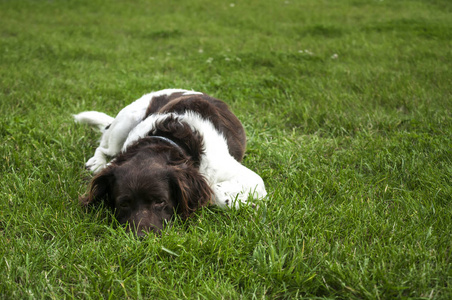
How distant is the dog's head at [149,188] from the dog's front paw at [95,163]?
79 cm

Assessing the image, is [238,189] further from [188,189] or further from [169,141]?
[169,141]

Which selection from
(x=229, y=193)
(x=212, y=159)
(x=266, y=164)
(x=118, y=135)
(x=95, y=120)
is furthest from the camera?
(x=95, y=120)

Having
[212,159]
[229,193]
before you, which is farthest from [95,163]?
[229,193]

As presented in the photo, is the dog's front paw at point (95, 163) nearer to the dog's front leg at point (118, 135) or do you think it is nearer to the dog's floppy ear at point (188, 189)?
the dog's front leg at point (118, 135)

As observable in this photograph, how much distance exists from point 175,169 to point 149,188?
0.82ft

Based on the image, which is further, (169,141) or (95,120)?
(95,120)

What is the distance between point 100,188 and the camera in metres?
2.86

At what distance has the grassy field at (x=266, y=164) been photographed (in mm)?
2082

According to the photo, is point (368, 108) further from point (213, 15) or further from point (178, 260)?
point (213, 15)

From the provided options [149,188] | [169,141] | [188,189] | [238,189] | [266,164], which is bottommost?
[266,164]

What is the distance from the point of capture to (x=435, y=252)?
2.14m

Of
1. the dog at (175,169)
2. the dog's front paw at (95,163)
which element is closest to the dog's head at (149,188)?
the dog at (175,169)

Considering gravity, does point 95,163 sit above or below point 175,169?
below

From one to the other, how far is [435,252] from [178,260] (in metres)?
1.38
